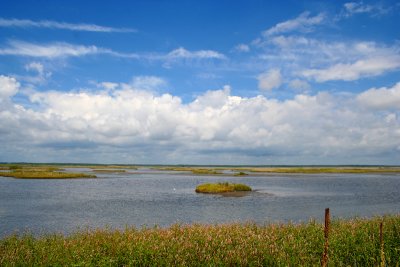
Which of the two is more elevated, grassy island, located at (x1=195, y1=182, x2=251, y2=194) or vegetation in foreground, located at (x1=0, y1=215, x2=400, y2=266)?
vegetation in foreground, located at (x1=0, y1=215, x2=400, y2=266)

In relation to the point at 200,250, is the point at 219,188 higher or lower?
lower

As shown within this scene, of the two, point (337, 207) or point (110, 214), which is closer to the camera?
point (110, 214)

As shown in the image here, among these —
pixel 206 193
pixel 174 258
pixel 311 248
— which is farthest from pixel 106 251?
pixel 206 193

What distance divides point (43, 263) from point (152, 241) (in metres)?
3.79

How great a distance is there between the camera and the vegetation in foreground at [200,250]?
1177 centimetres

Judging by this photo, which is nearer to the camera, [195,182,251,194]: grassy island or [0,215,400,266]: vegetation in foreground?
[0,215,400,266]: vegetation in foreground

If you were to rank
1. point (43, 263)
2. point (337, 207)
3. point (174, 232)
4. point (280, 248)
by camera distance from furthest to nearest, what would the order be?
point (337, 207)
point (174, 232)
point (280, 248)
point (43, 263)

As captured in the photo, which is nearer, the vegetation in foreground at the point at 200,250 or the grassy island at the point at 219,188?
the vegetation in foreground at the point at 200,250

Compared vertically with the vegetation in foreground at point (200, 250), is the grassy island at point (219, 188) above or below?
below

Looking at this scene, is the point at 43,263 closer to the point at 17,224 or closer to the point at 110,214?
the point at 17,224

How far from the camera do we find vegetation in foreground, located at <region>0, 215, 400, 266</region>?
1177 centimetres

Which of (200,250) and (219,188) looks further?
(219,188)

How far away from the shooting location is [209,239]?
46.1 ft

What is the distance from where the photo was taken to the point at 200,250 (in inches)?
511
